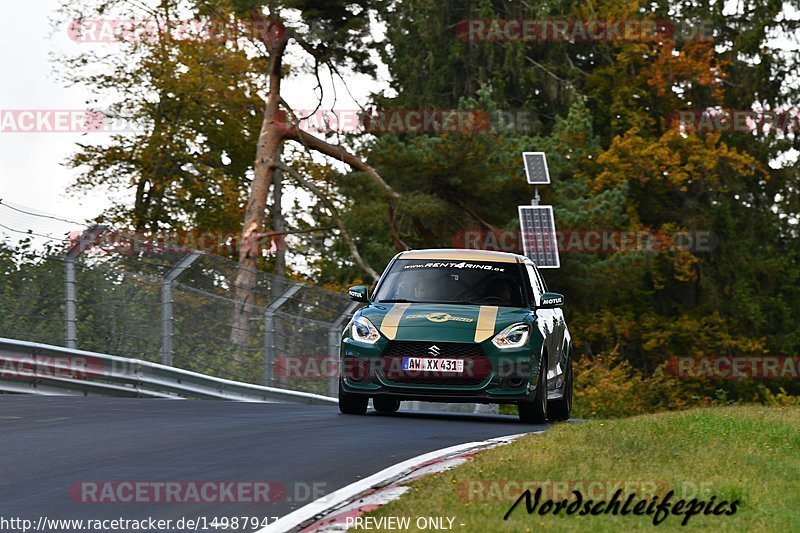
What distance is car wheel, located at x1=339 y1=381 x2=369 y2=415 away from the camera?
16.1 m

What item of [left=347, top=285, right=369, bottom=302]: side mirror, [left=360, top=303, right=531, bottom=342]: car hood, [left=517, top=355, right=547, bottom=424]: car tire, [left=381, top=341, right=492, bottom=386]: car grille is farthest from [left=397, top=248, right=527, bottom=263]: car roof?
[left=381, top=341, right=492, bottom=386]: car grille

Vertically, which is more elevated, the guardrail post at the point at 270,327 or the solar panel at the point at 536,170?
the solar panel at the point at 536,170

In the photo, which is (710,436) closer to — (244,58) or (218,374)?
(218,374)

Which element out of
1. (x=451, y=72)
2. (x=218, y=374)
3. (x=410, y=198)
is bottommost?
(x=218, y=374)

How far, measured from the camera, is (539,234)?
3319cm

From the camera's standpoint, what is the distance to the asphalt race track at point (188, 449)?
8.62m

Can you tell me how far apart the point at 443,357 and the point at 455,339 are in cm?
22

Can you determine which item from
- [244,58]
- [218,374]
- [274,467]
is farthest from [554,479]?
[244,58]

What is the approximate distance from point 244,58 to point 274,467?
50.2 m

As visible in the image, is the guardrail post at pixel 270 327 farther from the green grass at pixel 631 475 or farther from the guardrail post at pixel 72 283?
the green grass at pixel 631 475

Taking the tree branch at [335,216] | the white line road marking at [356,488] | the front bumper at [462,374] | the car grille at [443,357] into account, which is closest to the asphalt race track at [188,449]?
the white line road marking at [356,488]

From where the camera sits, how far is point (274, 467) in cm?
1027

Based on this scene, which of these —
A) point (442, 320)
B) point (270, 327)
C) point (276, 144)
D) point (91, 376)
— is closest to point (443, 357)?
point (442, 320)

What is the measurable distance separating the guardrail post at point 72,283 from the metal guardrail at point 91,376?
1.13ft
